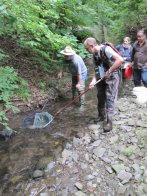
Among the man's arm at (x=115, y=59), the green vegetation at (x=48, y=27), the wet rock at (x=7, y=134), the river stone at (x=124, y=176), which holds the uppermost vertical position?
the green vegetation at (x=48, y=27)

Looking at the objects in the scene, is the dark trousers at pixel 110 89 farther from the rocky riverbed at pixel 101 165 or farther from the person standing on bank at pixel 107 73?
the rocky riverbed at pixel 101 165

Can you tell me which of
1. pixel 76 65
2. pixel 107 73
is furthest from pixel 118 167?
pixel 76 65

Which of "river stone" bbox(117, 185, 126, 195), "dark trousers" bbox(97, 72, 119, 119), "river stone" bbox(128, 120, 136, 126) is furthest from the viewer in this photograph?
"river stone" bbox(128, 120, 136, 126)

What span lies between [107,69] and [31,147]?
2466 mm

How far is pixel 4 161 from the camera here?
5035 millimetres

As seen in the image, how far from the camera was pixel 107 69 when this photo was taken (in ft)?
17.4

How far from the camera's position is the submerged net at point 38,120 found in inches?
245

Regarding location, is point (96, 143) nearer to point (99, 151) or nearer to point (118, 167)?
point (99, 151)

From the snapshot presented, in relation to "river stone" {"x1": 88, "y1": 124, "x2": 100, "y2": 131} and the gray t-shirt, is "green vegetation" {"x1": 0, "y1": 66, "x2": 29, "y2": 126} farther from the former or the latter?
"river stone" {"x1": 88, "y1": 124, "x2": 100, "y2": 131}

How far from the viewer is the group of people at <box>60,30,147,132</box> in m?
4.92

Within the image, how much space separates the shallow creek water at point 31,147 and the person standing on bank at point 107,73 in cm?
93

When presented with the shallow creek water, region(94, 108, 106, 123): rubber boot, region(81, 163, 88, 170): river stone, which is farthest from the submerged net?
region(81, 163, 88, 170): river stone

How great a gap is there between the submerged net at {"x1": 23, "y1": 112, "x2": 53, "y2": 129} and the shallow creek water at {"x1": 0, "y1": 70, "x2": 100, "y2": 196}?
4.6 inches

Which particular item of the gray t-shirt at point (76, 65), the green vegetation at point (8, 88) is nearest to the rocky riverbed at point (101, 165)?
the gray t-shirt at point (76, 65)
